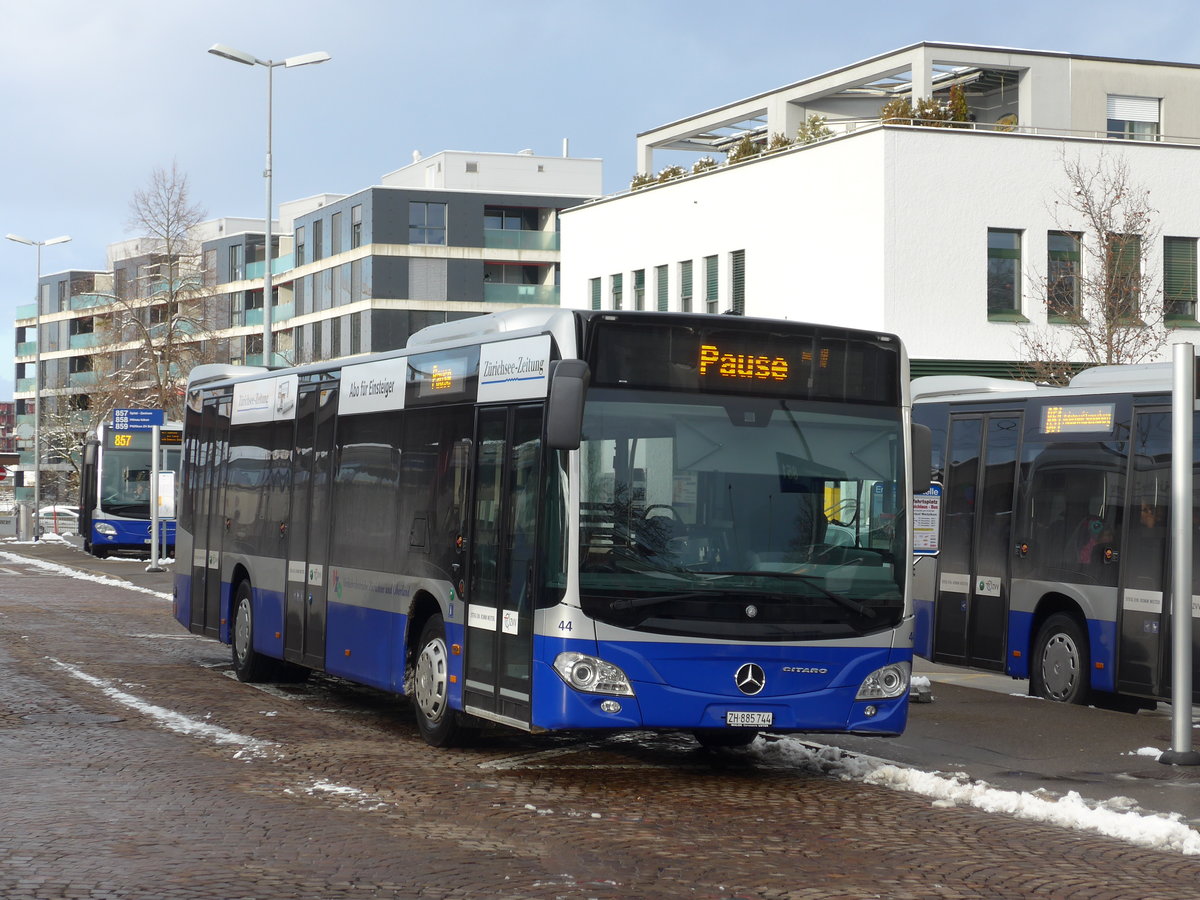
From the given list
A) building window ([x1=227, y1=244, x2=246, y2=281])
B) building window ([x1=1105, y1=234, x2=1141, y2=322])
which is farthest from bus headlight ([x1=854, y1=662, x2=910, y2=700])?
building window ([x1=227, y1=244, x2=246, y2=281])

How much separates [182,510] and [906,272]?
19.9 metres

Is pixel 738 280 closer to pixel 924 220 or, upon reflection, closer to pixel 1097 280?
pixel 924 220

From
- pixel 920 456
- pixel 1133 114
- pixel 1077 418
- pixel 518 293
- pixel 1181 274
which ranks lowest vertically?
pixel 920 456

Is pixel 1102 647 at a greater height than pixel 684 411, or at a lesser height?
lesser

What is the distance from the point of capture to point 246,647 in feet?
53.9

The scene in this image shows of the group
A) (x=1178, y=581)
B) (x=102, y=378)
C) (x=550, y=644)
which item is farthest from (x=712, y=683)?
(x=102, y=378)

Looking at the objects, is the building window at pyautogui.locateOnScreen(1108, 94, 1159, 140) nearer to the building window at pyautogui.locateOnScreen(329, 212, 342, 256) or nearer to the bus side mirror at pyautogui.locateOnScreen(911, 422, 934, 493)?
the bus side mirror at pyautogui.locateOnScreen(911, 422, 934, 493)

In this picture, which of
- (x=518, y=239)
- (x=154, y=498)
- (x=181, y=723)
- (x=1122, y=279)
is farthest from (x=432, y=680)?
(x=518, y=239)

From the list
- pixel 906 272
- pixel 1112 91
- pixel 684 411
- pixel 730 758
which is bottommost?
pixel 730 758

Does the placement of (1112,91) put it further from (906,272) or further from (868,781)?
(868,781)

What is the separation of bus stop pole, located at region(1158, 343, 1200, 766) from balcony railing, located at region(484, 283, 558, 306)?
229ft

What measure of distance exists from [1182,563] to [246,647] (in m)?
8.35

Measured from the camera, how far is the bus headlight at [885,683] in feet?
35.4

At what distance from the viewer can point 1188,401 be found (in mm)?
12359
